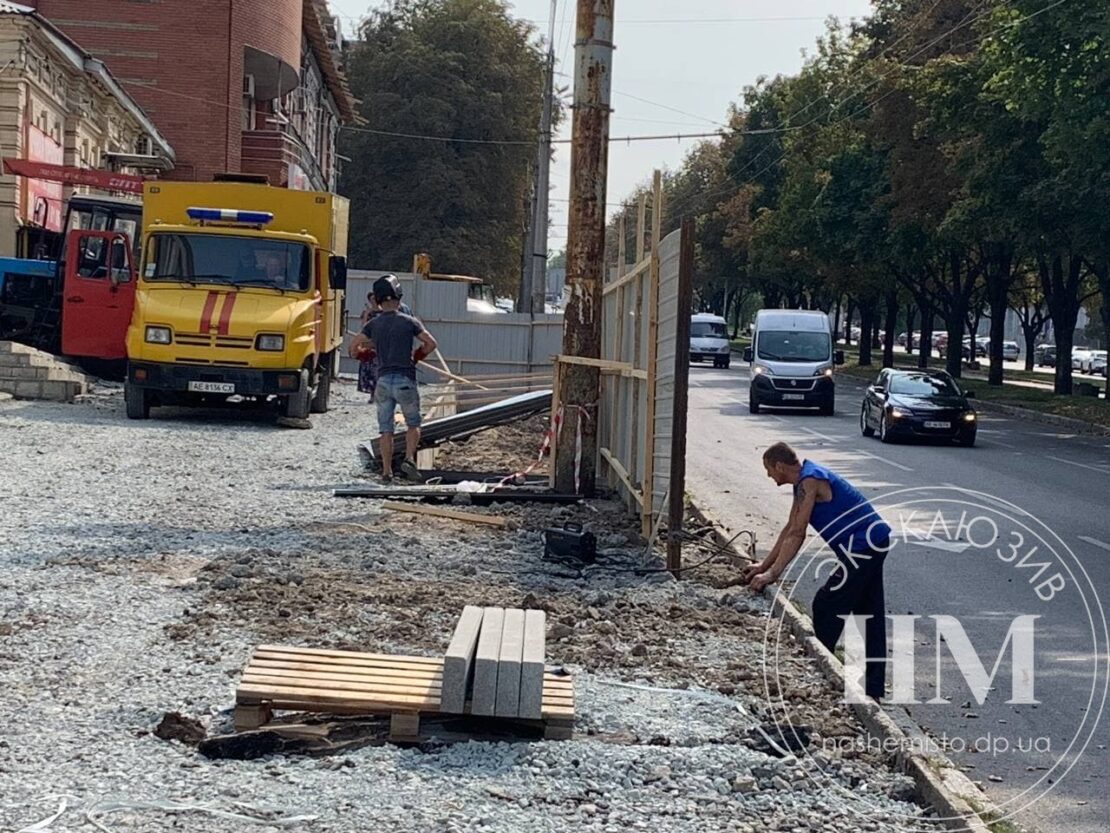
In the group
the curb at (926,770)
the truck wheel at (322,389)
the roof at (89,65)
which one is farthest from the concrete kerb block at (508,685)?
the roof at (89,65)

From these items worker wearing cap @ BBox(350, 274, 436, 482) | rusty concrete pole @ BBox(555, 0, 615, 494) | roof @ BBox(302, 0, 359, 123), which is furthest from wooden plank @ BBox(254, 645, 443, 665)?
roof @ BBox(302, 0, 359, 123)

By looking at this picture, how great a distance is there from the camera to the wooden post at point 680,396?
9984 mm

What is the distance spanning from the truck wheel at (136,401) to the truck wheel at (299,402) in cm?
185

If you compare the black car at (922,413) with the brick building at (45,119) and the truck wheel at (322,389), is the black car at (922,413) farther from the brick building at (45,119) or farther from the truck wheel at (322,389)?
the brick building at (45,119)

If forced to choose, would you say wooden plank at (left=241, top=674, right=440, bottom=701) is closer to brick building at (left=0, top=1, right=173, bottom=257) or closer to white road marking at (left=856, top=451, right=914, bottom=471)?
white road marking at (left=856, top=451, right=914, bottom=471)

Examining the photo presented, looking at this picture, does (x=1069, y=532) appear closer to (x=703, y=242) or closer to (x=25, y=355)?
(x=25, y=355)

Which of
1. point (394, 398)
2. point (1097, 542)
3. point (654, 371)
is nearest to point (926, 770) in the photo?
point (654, 371)

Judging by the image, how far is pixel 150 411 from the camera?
22.2 metres

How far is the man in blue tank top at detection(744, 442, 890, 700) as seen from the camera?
7352 millimetres

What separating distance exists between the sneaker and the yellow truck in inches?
220

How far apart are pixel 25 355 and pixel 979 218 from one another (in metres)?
20.8

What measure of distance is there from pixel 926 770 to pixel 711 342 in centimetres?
5642

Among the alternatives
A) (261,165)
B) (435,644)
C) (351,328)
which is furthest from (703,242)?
(435,644)

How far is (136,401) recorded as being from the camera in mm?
20969
